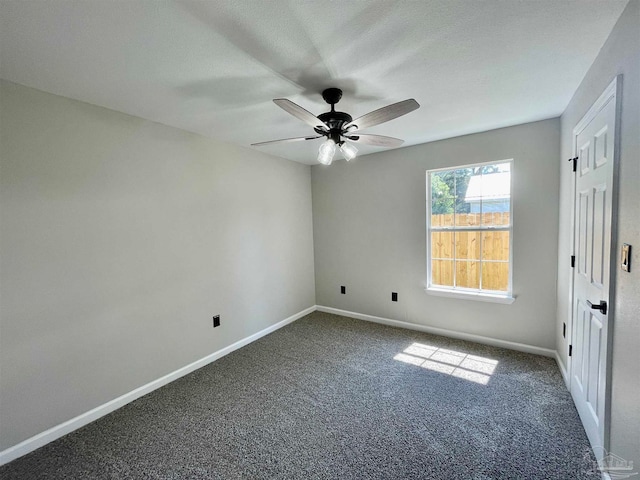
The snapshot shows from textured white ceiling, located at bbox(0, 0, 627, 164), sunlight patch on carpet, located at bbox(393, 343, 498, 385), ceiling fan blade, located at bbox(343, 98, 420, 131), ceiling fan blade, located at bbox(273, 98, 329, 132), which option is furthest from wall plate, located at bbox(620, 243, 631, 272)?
ceiling fan blade, located at bbox(273, 98, 329, 132)

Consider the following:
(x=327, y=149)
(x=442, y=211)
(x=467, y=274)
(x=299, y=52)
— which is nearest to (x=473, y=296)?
(x=467, y=274)

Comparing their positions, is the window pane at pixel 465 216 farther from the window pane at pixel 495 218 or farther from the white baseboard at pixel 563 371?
the white baseboard at pixel 563 371

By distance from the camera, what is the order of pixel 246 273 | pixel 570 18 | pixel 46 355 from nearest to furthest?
pixel 570 18
pixel 46 355
pixel 246 273

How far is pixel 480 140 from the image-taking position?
10.0 ft

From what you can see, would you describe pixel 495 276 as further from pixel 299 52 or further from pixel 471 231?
pixel 299 52

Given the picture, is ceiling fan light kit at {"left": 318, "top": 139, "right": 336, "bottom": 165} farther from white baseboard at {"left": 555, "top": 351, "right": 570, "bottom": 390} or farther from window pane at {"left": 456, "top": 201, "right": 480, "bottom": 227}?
white baseboard at {"left": 555, "top": 351, "right": 570, "bottom": 390}

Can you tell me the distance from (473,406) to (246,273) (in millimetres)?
2539

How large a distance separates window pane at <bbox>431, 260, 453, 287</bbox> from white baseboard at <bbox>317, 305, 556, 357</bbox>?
22.1 inches

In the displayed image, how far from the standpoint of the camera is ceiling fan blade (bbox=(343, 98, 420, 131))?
1606 millimetres

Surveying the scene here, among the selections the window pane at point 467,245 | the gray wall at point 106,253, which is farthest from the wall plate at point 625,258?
the gray wall at point 106,253

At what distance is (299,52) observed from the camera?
1543 millimetres

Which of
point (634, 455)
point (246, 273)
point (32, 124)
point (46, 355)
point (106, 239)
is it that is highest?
point (32, 124)

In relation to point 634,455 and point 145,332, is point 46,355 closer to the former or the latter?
point 145,332

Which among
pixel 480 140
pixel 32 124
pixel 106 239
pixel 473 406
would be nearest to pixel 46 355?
pixel 106 239
